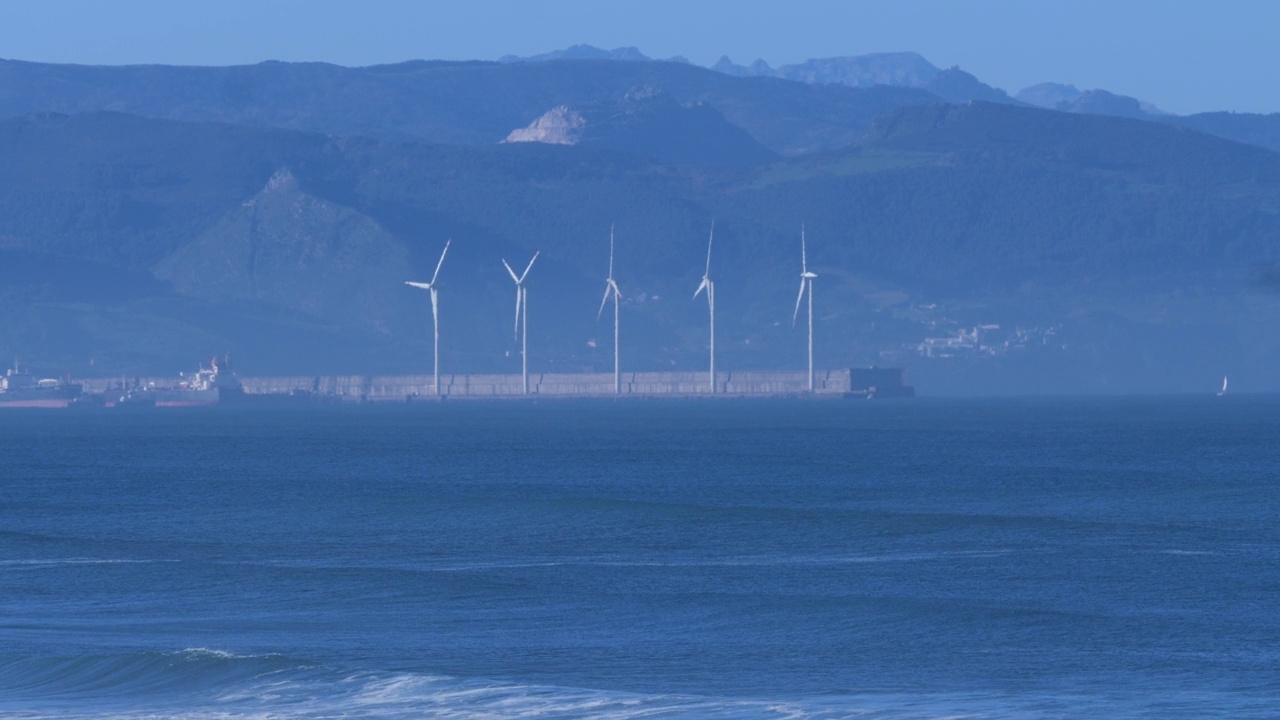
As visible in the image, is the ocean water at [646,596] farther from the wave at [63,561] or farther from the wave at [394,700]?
the wave at [63,561]

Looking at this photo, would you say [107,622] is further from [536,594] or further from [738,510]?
[738,510]

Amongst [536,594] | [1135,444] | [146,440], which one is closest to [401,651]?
[536,594]

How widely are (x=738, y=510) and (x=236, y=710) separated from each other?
123 feet

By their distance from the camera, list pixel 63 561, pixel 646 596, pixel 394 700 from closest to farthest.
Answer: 1. pixel 394 700
2. pixel 646 596
3. pixel 63 561

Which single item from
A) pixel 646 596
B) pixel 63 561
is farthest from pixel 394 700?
pixel 63 561

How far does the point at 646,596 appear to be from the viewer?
42.7 meters

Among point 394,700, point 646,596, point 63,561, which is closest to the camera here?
point 394,700

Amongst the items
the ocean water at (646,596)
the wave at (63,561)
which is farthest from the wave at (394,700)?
the wave at (63,561)

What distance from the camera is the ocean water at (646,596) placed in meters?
31.4

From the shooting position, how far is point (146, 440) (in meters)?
153

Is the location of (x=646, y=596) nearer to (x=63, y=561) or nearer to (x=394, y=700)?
(x=394, y=700)

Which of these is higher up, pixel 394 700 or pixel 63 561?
pixel 63 561

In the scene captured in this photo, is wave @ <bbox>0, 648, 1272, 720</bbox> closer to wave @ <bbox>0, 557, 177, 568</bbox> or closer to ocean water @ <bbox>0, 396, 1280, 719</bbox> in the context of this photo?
ocean water @ <bbox>0, 396, 1280, 719</bbox>

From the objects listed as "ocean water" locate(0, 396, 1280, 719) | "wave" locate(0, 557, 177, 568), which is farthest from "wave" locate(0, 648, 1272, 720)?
"wave" locate(0, 557, 177, 568)
